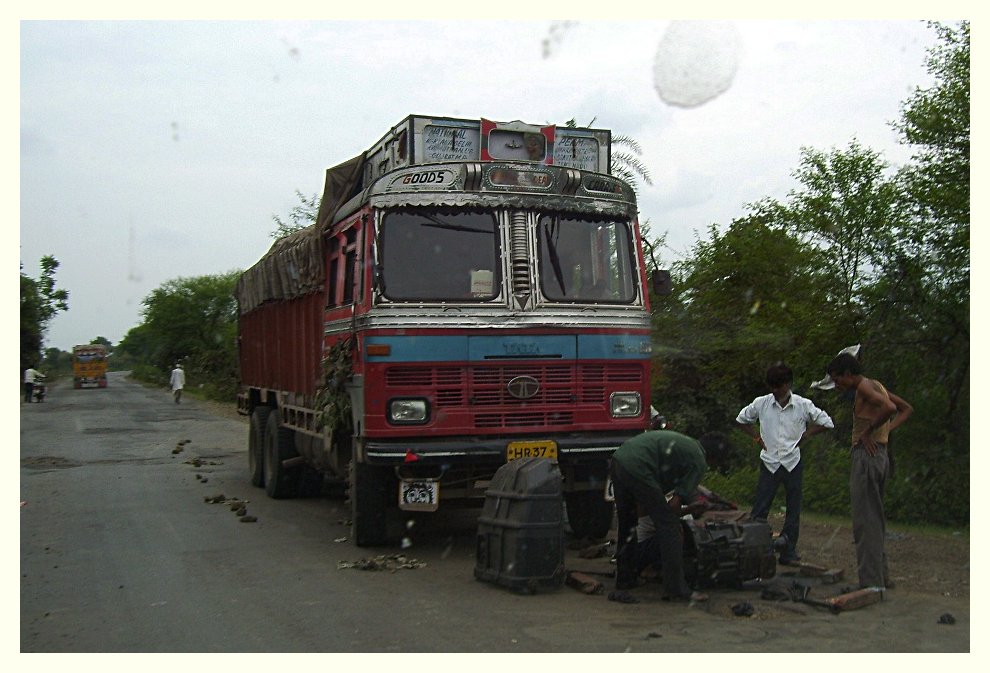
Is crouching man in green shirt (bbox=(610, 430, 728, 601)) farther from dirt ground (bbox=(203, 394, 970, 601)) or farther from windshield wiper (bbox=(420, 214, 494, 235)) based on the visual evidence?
windshield wiper (bbox=(420, 214, 494, 235))

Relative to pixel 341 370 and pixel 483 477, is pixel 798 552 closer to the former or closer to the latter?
pixel 483 477

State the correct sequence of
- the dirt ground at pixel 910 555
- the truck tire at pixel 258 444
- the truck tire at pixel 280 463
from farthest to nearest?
the truck tire at pixel 258 444 → the truck tire at pixel 280 463 → the dirt ground at pixel 910 555

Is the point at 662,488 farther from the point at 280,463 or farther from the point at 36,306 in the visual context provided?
the point at 36,306

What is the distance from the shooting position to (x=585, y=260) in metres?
8.84

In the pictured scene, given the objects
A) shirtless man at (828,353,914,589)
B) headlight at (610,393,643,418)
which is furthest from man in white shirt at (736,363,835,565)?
headlight at (610,393,643,418)

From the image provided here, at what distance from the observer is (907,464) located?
37.0 ft

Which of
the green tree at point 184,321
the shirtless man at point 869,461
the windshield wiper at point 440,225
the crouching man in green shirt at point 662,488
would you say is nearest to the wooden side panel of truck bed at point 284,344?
the windshield wiper at point 440,225

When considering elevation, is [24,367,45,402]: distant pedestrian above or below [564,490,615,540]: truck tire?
above

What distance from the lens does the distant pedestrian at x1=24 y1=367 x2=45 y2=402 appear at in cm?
3975

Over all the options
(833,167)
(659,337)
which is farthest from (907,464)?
(833,167)

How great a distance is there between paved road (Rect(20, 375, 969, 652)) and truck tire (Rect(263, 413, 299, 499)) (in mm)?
297

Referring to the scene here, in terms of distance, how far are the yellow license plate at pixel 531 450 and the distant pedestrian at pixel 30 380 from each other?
36361 mm

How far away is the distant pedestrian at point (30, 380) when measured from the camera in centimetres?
3975

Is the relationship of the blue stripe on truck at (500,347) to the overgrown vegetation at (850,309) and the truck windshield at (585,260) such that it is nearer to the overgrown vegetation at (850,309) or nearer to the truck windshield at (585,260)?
the truck windshield at (585,260)
